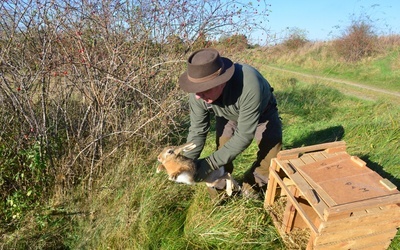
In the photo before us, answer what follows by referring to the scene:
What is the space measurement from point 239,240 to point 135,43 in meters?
2.61

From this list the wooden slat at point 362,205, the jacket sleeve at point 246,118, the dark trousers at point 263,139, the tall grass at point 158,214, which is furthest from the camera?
the dark trousers at point 263,139

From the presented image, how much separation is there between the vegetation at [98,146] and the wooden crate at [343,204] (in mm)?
475

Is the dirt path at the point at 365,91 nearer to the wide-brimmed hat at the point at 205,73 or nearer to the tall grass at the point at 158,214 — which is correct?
the tall grass at the point at 158,214

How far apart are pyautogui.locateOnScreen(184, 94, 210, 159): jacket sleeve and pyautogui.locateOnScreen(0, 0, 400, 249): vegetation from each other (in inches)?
12.5

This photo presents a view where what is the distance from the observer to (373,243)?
6.38 ft

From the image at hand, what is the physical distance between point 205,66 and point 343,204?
130 centimetres

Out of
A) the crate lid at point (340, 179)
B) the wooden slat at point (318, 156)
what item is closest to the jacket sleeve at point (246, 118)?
the crate lid at point (340, 179)

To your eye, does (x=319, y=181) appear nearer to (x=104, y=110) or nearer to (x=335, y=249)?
(x=335, y=249)

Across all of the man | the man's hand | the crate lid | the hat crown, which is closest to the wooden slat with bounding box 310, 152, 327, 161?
the crate lid

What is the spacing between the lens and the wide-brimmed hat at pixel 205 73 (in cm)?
198

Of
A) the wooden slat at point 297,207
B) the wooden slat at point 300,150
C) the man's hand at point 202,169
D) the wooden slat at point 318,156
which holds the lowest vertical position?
the wooden slat at point 297,207

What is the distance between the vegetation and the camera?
2373 millimetres

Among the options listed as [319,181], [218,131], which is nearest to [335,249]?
[319,181]

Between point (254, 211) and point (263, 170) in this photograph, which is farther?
point (263, 170)
